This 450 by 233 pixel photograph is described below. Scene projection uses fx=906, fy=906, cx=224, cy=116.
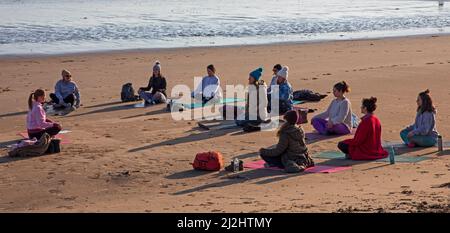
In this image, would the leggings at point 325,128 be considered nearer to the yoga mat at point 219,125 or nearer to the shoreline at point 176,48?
the yoga mat at point 219,125

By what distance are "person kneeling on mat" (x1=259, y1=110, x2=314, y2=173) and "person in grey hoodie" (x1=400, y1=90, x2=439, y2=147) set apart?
2.45m

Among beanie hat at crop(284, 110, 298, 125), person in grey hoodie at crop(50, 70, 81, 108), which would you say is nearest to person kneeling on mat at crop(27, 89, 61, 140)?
person in grey hoodie at crop(50, 70, 81, 108)

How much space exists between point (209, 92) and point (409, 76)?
21.5 ft

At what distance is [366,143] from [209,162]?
262cm

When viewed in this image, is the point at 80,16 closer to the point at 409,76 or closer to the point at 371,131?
the point at 409,76

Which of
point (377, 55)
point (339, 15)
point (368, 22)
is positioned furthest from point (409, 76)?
point (339, 15)

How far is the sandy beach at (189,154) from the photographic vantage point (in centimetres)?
1202

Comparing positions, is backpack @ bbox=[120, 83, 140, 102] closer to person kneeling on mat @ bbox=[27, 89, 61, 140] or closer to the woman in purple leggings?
person kneeling on mat @ bbox=[27, 89, 61, 140]

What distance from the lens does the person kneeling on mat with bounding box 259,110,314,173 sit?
13.9 meters

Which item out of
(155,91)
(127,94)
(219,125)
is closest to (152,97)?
(155,91)

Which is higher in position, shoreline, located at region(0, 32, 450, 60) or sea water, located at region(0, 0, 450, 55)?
sea water, located at region(0, 0, 450, 55)

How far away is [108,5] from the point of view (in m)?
63.4

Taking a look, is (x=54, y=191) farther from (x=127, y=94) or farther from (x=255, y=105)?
(x=127, y=94)

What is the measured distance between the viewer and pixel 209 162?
14.1 meters
